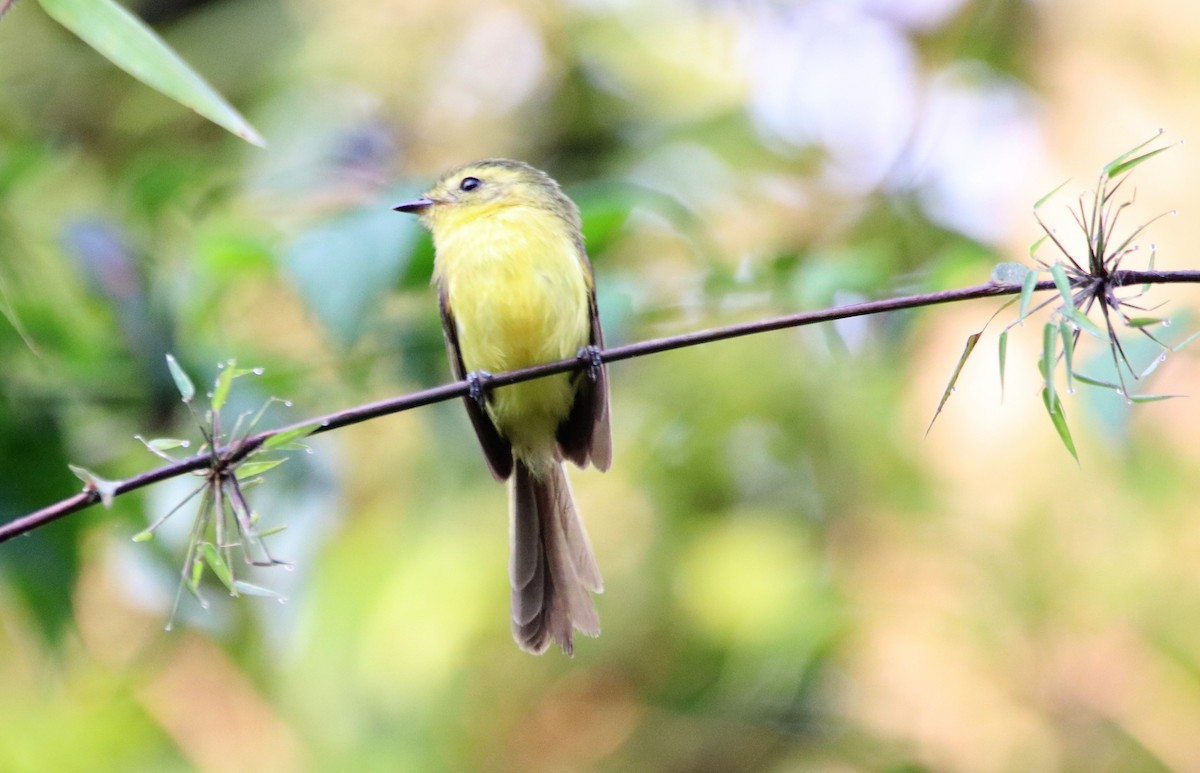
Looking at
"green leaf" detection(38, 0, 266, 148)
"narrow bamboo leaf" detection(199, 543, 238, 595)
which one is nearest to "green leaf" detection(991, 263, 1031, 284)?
"narrow bamboo leaf" detection(199, 543, 238, 595)

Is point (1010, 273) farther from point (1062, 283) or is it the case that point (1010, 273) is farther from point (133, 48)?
point (133, 48)

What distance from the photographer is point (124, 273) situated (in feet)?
12.5

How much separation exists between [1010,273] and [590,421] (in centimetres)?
235

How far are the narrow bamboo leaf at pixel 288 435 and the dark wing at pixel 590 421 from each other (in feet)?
6.79

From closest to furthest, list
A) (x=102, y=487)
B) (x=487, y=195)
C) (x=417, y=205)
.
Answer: (x=102, y=487) → (x=417, y=205) → (x=487, y=195)

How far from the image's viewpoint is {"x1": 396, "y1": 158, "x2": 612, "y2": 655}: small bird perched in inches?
141

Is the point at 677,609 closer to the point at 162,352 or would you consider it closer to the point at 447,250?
the point at 447,250

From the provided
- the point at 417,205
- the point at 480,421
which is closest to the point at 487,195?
the point at 417,205

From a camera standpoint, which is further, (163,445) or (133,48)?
(133,48)

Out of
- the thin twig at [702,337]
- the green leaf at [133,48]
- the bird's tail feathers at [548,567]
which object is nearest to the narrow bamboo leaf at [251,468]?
the thin twig at [702,337]

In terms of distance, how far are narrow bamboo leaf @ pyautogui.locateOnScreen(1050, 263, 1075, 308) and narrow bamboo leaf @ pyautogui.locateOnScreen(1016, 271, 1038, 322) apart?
0.02 m

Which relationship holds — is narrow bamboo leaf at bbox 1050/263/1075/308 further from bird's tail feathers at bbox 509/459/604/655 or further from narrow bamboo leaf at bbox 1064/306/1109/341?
bird's tail feathers at bbox 509/459/604/655

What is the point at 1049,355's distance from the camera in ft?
5.54

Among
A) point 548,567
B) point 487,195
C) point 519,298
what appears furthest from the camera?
point 487,195
